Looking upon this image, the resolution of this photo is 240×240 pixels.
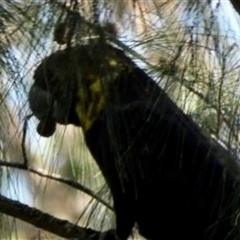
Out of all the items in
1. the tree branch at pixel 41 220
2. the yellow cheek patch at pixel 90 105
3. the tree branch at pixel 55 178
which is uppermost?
the yellow cheek patch at pixel 90 105

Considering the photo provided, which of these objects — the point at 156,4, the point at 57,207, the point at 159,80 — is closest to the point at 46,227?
the point at 159,80

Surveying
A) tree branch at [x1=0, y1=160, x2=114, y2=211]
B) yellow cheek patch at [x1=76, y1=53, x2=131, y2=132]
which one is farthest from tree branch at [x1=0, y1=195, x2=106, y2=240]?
yellow cheek patch at [x1=76, y1=53, x2=131, y2=132]

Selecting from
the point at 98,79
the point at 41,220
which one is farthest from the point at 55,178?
the point at 98,79

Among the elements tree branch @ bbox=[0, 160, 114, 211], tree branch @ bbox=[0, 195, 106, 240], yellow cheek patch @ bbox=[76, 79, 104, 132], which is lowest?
tree branch @ bbox=[0, 195, 106, 240]

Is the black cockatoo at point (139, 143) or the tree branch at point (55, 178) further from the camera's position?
the tree branch at point (55, 178)

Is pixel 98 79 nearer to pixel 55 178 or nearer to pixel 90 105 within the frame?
pixel 90 105

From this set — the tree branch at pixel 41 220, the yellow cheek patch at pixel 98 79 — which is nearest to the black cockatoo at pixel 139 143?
the yellow cheek patch at pixel 98 79

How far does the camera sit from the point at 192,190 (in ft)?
5.49

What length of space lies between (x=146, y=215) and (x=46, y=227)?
227 millimetres

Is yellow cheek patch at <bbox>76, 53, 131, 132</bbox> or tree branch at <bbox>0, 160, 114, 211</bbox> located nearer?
yellow cheek patch at <bbox>76, 53, 131, 132</bbox>

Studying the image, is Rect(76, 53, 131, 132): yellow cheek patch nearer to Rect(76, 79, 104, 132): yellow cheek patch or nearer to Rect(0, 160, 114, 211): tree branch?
Rect(76, 79, 104, 132): yellow cheek patch

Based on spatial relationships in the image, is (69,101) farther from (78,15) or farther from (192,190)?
(192,190)

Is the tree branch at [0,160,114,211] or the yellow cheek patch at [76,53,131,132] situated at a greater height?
the yellow cheek patch at [76,53,131,132]

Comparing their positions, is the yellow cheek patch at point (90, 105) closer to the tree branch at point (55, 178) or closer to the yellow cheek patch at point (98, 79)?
the yellow cheek patch at point (98, 79)
